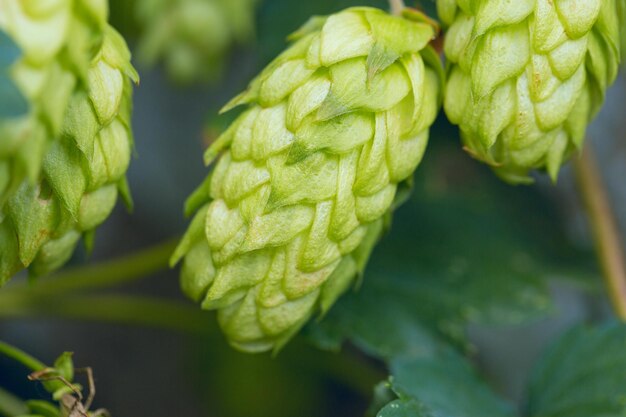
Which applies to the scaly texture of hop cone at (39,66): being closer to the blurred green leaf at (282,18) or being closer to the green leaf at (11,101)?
the green leaf at (11,101)

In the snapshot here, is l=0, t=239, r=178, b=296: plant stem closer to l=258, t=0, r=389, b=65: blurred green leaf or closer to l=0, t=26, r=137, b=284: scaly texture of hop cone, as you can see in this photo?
l=258, t=0, r=389, b=65: blurred green leaf

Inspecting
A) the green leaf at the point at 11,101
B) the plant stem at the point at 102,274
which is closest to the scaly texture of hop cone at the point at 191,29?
the plant stem at the point at 102,274

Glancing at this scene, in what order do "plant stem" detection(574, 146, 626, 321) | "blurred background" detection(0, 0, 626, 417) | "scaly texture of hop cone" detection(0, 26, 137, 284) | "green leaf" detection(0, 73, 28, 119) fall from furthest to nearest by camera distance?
"blurred background" detection(0, 0, 626, 417), "plant stem" detection(574, 146, 626, 321), "scaly texture of hop cone" detection(0, 26, 137, 284), "green leaf" detection(0, 73, 28, 119)

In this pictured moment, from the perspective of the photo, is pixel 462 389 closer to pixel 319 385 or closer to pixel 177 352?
pixel 319 385

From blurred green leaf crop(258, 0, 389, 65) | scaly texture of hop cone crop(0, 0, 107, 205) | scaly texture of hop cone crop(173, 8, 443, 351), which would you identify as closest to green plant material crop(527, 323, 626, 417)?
scaly texture of hop cone crop(173, 8, 443, 351)

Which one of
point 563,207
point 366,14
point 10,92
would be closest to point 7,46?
point 10,92

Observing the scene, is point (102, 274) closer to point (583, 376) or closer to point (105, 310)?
point (105, 310)
